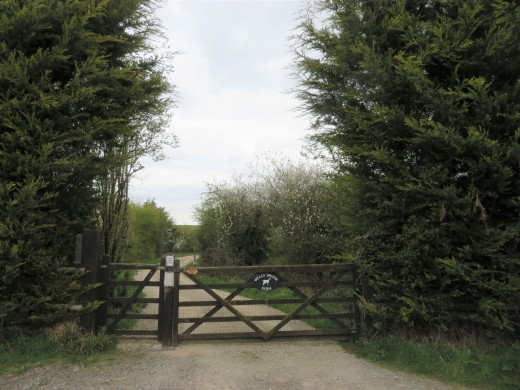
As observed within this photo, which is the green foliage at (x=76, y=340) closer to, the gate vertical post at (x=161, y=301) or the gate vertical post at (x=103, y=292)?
the gate vertical post at (x=103, y=292)

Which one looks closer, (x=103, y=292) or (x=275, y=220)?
(x=103, y=292)

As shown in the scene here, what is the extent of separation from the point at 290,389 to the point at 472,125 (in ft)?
15.5

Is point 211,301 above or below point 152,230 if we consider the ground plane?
below

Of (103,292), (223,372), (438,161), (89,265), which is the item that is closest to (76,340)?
(103,292)

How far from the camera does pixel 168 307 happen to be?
21.5 ft

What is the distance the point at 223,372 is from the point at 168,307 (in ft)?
5.32

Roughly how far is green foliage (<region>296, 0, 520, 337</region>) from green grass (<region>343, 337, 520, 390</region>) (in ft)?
1.00

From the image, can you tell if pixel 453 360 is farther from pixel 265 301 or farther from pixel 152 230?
pixel 152 230

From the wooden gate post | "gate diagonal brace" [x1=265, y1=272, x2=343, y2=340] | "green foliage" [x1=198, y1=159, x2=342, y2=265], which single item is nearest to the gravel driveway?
"gate diagonal brace" [x1=265, y1=272, x2=343, y2=340]

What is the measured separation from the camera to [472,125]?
240 inches

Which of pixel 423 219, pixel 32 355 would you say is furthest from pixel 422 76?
pixel 32 355

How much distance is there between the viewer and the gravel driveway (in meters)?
5.03

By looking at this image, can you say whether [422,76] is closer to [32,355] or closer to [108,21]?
[108,21]

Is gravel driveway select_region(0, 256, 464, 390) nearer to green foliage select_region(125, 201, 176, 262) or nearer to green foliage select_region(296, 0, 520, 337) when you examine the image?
green foliage select_region(296, 0, 520, 337)
